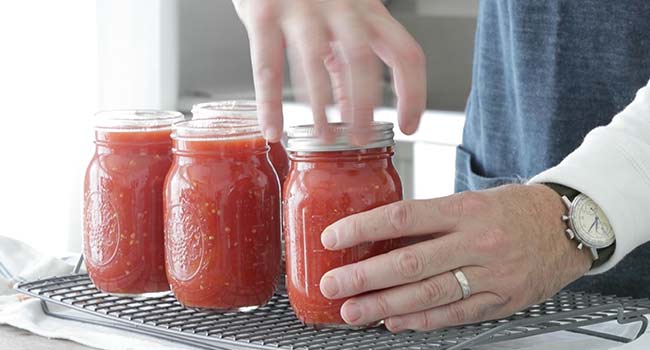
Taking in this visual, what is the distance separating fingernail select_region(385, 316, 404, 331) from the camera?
40.1 inches

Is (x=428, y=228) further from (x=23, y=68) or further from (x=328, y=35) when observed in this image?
(x=23, y=68)

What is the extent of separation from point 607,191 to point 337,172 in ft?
1.03

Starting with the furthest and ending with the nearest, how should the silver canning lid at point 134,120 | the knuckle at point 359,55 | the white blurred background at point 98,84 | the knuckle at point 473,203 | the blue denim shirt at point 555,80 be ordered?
the white blurred background at point 98,84 < the blue denim shirt at point 555,80 < the silver canning lid at point 134,120 < the knuckle at point 473,203 < the knuckle at point 359,55

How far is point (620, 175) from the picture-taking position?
1.15 metres

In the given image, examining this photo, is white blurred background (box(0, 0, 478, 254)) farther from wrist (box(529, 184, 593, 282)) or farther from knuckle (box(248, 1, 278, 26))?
knuckle (box(248, 1, 278, 26))

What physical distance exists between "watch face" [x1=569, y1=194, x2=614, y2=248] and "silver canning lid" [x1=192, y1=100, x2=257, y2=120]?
1.17ft

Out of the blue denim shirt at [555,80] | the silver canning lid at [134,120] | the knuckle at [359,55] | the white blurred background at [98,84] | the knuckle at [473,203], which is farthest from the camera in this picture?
the white blurred background at [98,84]

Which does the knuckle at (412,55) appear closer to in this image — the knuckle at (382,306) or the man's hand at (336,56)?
the man's hand at (336,56)

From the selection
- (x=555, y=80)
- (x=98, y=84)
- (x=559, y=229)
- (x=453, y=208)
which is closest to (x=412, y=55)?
(x=453, y=208)

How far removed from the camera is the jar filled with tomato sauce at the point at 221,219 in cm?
108

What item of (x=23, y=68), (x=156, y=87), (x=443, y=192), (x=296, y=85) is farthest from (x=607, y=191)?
(x=156, y=87)

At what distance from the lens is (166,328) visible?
1.04 metres

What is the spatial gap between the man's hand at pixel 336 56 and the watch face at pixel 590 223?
22 cm

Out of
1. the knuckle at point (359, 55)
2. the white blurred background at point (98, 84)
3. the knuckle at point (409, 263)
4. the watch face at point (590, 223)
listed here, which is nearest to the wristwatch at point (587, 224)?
the watch face at point (590, 223)
